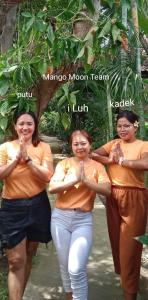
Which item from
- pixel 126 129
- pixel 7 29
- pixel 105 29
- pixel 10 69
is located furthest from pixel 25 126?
pixel 7 29

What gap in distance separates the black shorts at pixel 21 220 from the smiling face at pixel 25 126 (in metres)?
0.44

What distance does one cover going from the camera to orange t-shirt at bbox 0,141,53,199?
284cm

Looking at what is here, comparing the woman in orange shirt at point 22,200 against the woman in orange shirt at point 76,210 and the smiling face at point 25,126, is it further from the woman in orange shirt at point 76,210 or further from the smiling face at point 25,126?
the woman in orange shirt at point 76,210

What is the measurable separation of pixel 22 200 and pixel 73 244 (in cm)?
47

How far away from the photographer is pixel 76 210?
2.83 metres

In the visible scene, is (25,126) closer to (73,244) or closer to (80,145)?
(80,145)

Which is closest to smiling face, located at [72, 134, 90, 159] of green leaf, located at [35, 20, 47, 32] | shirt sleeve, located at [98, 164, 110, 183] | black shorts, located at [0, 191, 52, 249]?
shirt sleeve, located at [98, 164, 110, 183]

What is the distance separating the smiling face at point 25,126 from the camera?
114 inches

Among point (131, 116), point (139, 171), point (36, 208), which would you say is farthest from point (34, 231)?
point (131, 116)

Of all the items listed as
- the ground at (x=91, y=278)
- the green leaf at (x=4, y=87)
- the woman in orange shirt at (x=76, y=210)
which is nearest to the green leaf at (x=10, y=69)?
the green leaf at (x=4, y=87)

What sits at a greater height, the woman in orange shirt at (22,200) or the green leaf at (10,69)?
the green leaf at (10,69)

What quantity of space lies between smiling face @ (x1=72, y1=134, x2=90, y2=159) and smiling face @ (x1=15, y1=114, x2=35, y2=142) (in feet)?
1.04

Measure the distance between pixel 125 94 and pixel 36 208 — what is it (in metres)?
1.71

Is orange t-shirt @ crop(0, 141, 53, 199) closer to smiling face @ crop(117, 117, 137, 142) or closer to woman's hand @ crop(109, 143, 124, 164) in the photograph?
woman's hand @ crop(109, 143, 124, 164)
